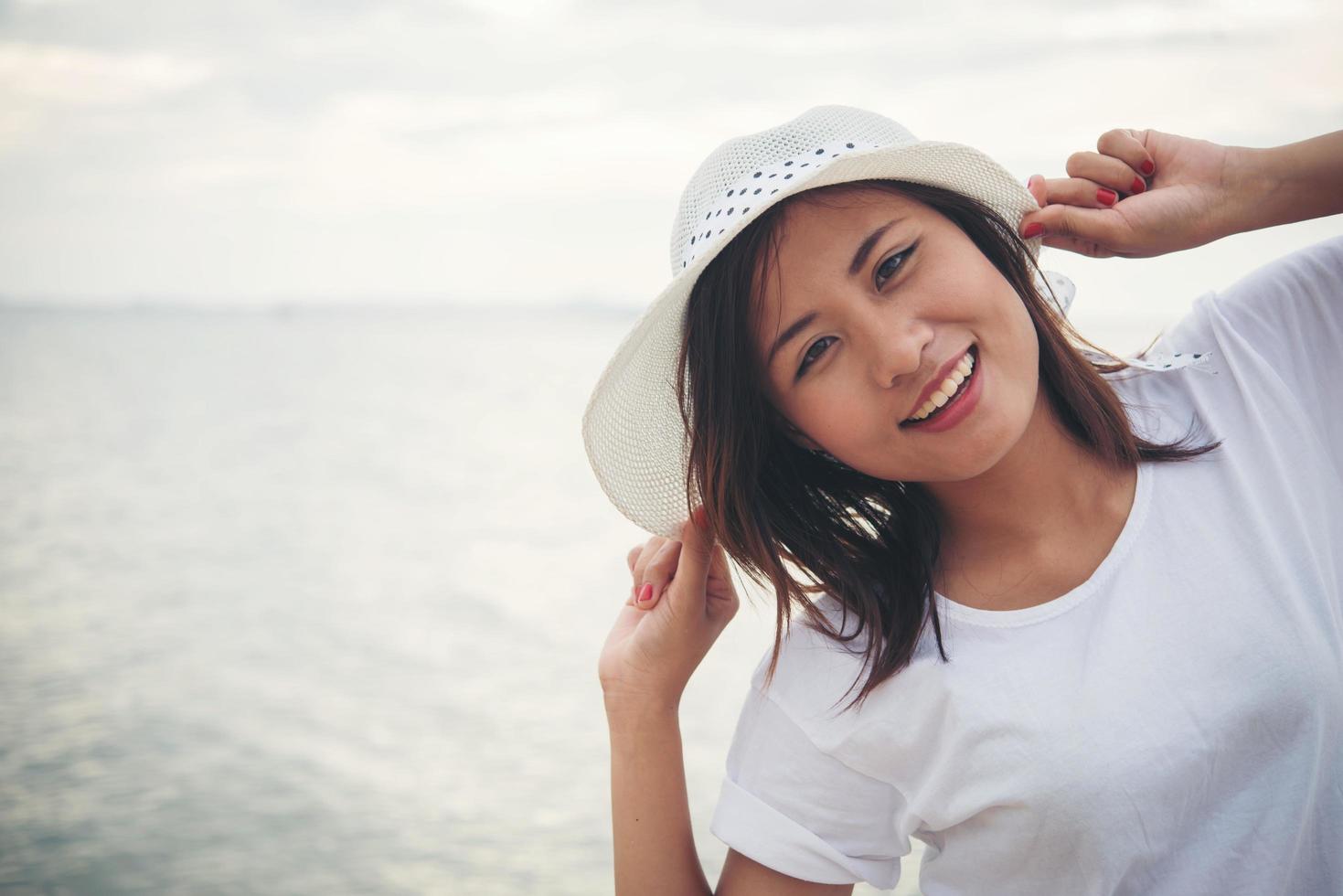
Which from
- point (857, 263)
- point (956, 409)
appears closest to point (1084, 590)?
point (956, 409)

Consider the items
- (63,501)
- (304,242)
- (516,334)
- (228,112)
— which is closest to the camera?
(63,501)

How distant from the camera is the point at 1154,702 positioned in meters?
1.34

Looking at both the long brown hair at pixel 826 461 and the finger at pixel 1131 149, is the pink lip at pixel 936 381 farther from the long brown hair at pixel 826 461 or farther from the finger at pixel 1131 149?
the finger at pixel 1131 149

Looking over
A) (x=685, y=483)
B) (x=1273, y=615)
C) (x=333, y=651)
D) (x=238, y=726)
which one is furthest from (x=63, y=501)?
(x=1273, y=615)

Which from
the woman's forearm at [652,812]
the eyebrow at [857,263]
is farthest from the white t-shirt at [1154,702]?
the eyebrow at [857,263]

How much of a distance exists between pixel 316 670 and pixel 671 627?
4.41m

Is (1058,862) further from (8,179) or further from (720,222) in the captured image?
(8,179)

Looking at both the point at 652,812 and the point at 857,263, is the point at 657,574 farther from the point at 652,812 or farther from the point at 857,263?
the point at 857,263

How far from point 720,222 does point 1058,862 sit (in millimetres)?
997

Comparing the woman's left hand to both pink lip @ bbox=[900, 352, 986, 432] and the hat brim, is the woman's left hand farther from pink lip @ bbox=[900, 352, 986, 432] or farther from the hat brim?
pink lip @ bbox=[900, 352, 986, 432]

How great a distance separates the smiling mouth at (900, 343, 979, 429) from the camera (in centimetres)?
138

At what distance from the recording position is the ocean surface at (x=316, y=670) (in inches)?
154

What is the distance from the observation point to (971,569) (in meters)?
1.58

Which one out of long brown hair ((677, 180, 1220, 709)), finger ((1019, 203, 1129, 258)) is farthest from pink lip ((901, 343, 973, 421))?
finger ((1019, 203, 1129, 258))
